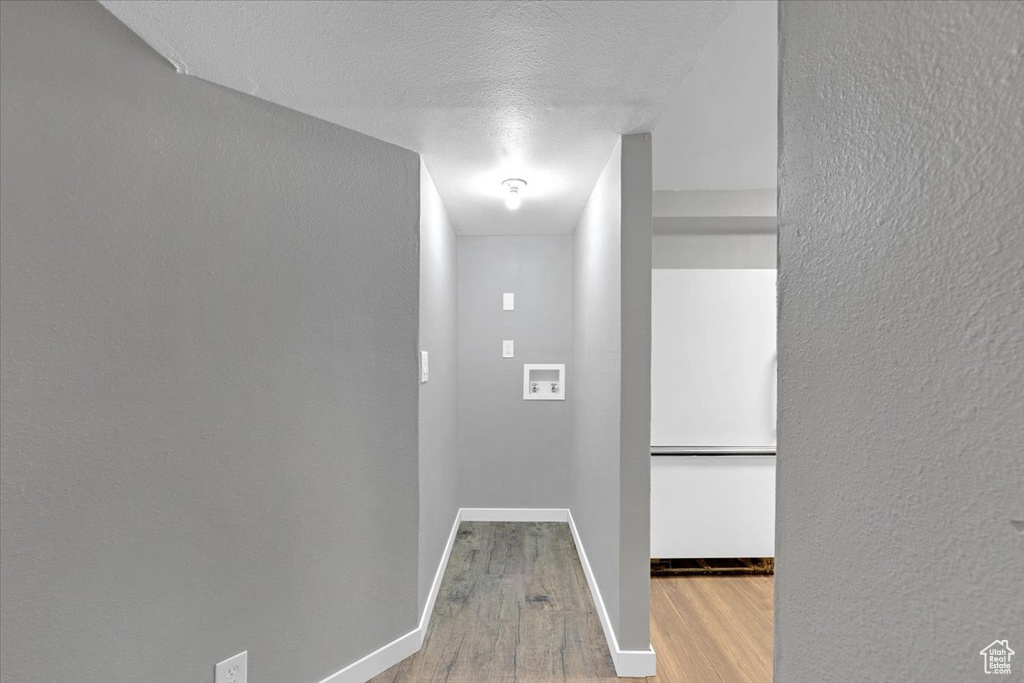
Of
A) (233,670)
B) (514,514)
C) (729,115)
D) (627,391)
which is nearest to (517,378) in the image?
(514,514)

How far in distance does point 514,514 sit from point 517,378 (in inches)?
39.8

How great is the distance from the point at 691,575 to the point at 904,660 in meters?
2.83

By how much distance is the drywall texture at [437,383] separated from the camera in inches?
98.7

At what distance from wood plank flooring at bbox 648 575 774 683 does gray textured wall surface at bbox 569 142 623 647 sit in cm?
33

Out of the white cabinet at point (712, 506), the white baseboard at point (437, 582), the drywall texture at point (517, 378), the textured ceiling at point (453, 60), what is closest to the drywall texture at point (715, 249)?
the drywall texture at point (517, 378)

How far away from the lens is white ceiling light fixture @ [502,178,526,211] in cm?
279

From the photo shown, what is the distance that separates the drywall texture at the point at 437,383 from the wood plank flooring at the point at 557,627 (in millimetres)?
217

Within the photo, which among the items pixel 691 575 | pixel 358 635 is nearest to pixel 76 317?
pixel 358 635

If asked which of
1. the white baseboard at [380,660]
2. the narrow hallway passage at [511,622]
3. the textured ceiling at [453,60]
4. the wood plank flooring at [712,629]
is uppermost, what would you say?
the textured ceiling at [453,60]

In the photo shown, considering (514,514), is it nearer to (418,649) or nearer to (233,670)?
(418,649)

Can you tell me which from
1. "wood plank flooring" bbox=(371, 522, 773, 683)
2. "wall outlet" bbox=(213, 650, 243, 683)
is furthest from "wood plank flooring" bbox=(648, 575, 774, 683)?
"wall outlet" bbox=(213, 650, 243, 683)

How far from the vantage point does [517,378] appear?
162 inches

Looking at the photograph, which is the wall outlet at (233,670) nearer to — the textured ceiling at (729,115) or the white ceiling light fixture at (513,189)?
the white ceiling light fixture at (513,189)

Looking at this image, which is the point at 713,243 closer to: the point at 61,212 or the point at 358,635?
the point at 358,635
